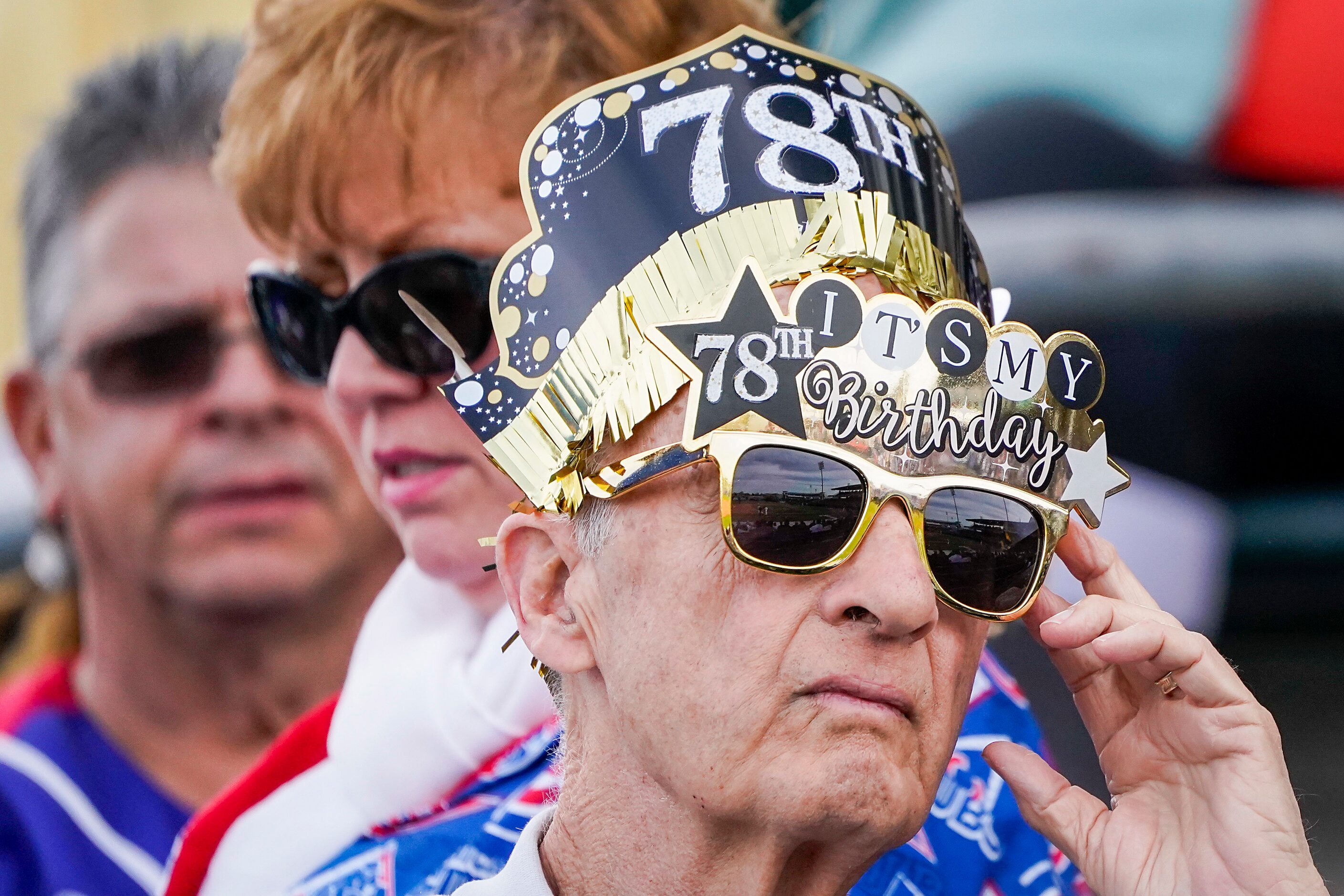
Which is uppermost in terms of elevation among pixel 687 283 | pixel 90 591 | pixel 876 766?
pixel 687 283

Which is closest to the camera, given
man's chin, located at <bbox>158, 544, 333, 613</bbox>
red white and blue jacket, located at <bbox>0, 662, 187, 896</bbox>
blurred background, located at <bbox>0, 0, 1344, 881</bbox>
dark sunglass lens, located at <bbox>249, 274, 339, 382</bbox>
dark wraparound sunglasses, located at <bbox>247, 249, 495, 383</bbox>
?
dark wraparound sunglasses, located at <bbox>247, 249, 495, 383</bbox>

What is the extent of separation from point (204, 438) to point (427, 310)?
957 millimetres

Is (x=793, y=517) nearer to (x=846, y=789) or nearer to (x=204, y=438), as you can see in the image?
(x=846, y=789)

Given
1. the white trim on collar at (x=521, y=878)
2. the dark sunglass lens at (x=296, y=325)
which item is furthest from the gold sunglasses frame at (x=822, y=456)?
the dark sunglass lens at (x=296, y=325)

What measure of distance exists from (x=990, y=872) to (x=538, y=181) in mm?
1083

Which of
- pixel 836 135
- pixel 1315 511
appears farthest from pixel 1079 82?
pixel 836 135

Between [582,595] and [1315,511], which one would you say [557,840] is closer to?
[582,595]

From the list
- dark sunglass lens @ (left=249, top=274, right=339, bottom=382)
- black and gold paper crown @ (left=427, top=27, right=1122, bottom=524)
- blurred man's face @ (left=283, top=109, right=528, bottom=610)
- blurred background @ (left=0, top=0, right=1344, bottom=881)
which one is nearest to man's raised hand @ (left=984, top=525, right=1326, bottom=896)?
black and gold paper crown @ (left=427, top=27, right=1122, bottom=524)

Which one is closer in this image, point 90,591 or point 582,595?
point 582,595

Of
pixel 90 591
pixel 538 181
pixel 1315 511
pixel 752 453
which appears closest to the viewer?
pixel 752 453

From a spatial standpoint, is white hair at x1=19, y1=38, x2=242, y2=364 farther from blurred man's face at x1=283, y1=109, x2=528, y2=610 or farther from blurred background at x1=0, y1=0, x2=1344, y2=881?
blurred man's face at x1=283, y1=109, x2=528, y2=610

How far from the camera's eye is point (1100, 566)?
1.54 metres

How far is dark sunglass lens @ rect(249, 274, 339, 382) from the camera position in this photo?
1.89 metres

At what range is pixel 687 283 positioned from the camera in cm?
139
